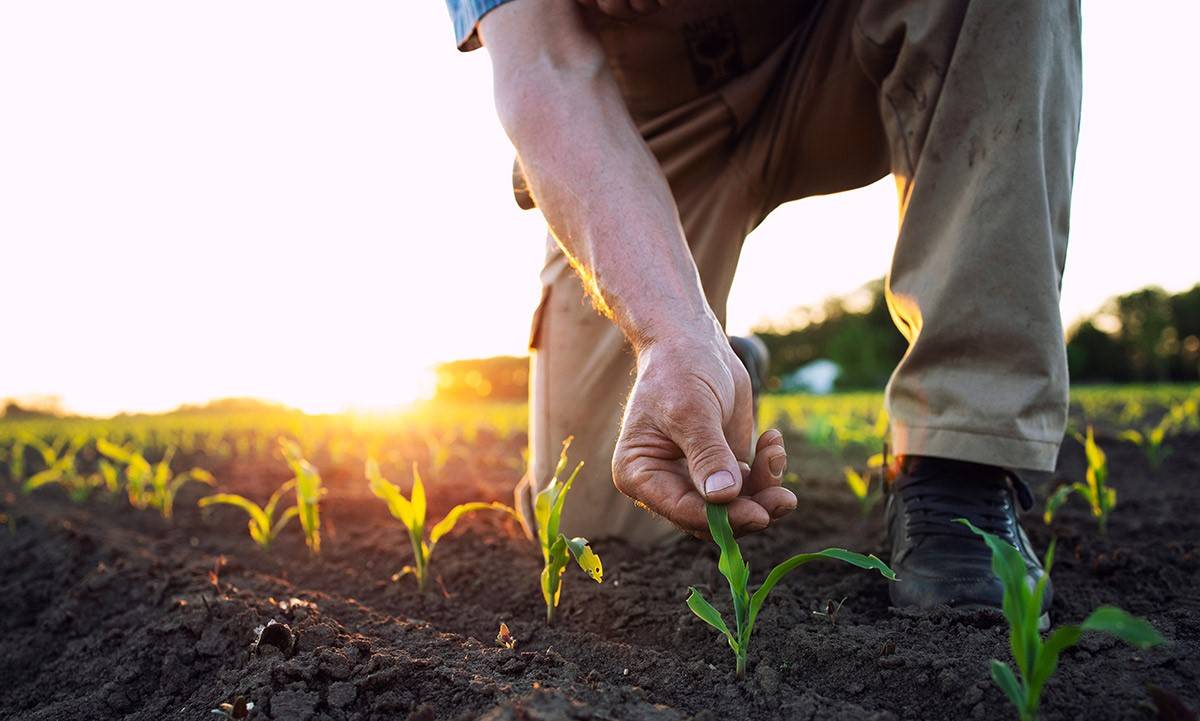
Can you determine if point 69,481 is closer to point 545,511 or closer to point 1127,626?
point 545,511

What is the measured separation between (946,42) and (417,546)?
65.3 inches

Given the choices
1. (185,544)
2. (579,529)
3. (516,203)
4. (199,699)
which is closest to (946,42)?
(516,203)

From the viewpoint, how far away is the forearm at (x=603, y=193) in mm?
1271

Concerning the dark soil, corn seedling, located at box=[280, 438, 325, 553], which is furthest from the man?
corn seedling, located at box=[280, 438, 325, 553]

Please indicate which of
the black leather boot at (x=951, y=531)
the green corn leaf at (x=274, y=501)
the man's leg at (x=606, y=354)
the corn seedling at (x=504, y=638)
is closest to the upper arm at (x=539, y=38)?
the man's leg at (x=606, y=354)

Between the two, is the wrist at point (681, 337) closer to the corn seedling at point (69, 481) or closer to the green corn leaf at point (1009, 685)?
the green corn leaf at point (1009, 685)

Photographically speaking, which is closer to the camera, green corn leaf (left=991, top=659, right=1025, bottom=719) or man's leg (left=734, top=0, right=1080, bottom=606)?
green corn leaf (left=991, top=659, right=1025, bottom=719)

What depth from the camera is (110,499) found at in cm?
381

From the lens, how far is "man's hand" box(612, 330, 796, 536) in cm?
109

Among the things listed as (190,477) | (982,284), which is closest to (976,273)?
(982,284)

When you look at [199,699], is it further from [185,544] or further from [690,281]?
[185,544]

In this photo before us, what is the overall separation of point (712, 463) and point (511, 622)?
0.76 m

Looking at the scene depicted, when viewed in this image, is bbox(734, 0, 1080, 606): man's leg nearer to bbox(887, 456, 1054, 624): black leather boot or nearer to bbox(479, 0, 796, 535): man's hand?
bbox(887, 456, 1054, 624): black leather boot

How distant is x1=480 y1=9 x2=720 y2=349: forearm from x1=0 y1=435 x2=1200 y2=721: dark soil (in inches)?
22.0
